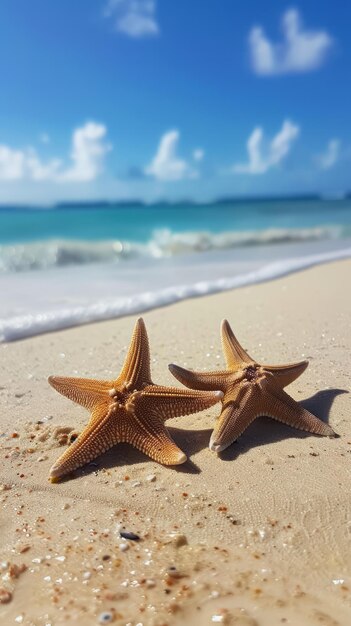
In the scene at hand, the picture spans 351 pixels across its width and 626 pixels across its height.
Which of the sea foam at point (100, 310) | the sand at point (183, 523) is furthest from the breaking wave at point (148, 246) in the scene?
the sand at point (183, 523)

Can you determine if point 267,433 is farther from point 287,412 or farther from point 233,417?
point 233,417

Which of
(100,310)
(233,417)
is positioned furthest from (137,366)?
(100,310)

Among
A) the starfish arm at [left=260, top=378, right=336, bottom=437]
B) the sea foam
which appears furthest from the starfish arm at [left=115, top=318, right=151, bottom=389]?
the sea foam

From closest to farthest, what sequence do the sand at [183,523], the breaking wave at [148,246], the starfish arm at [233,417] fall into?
the sand at [183,523]
the starfish arm at [233,417]
the breaking wave at [148,246]

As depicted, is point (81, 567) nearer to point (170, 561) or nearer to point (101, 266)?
point (170, 561)

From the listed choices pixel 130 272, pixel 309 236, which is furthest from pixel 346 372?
pixel 309 236

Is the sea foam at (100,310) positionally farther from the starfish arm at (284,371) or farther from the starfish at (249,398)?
the starfish arm at (284,371)

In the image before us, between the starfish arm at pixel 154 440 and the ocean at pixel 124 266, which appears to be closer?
the starfish arm at pixel 154 440

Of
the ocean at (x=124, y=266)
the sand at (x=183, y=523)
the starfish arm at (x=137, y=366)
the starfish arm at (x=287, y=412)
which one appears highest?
the ocean at (x=124, y=266)
